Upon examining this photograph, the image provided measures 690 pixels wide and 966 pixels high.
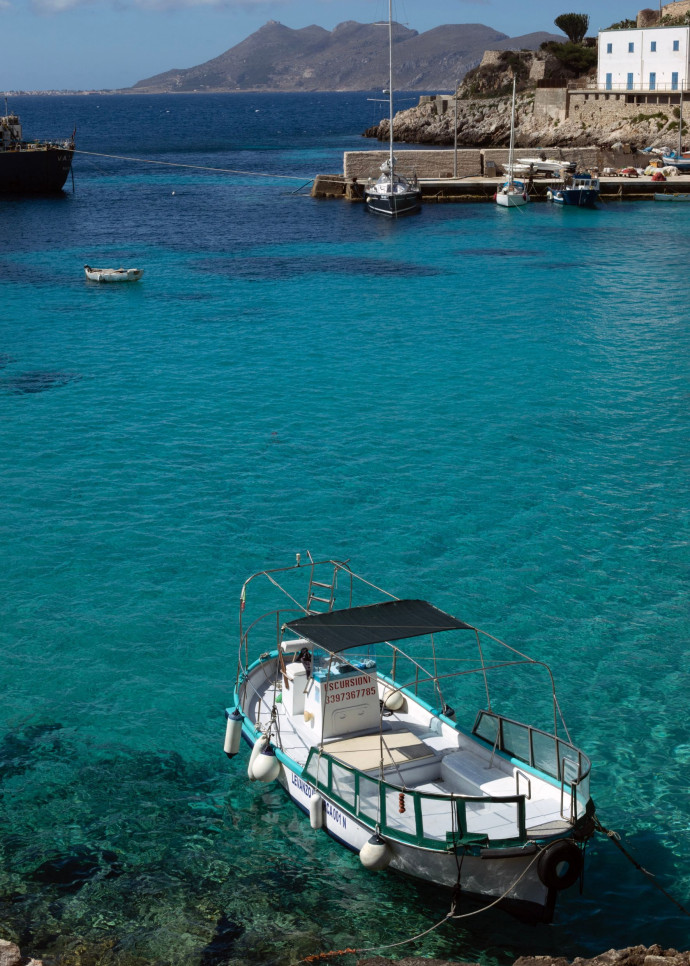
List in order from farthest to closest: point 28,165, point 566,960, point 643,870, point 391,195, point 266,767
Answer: point 28,165, point 391,195, point 266,767, point 643,870, point 566,960

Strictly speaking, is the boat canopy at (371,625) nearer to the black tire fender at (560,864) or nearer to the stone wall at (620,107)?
the black tire fender at (560,864)

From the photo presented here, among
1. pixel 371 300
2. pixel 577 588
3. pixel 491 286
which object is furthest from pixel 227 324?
pixel 577 588

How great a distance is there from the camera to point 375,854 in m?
13.9

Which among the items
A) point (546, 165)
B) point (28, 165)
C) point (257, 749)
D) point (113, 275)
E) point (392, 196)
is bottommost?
point (257, 749)

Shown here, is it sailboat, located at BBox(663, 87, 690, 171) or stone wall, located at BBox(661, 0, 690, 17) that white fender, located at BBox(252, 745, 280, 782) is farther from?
stone wall, located at BBox(661, 0, 690, 17)

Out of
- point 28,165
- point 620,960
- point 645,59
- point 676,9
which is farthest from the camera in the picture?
point 676,9

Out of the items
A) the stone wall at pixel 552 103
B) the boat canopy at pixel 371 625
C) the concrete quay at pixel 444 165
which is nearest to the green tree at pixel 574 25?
the stone wall at pixel 552 103

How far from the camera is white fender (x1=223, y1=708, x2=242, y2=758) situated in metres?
16.6

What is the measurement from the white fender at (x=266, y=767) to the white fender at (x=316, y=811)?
87cm

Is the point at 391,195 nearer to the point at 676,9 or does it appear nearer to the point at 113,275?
the point at 113,275

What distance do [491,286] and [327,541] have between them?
1390 inches

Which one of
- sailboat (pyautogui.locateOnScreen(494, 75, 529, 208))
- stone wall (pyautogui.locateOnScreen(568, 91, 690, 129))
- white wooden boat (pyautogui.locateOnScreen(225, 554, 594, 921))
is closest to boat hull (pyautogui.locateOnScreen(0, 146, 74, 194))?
sailboat (pyautogui.locateOnScreen(494, 75, 529, 208))

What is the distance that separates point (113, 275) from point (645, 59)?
77.9 meters

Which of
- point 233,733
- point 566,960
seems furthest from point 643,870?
point 233,733
